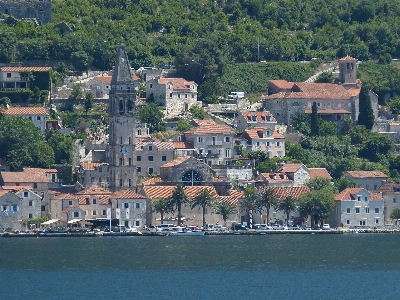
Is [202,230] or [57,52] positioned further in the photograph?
[57,52]

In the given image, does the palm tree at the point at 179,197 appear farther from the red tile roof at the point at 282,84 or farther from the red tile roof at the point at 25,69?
the red tile roof at the point at 282,84

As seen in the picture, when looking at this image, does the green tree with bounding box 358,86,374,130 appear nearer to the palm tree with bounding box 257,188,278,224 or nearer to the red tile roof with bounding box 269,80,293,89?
the red tile roof with bounding box 269,80,293,89

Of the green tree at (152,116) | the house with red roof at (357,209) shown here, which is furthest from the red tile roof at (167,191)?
the green tree at (152,116)

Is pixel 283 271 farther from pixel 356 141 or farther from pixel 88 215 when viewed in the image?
pixel 356 141

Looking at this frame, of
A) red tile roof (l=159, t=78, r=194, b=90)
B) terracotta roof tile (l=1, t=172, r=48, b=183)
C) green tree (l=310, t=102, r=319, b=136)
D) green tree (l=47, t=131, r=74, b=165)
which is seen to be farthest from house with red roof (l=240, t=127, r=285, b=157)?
terracotta roof tile (l=1, t=172, r=48, b=183)

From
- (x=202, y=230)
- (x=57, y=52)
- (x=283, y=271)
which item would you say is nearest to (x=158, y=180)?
(x=202, y=230)

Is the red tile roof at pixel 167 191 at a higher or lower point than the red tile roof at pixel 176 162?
lower

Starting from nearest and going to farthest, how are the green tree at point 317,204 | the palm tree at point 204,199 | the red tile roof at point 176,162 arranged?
the palm tree at point 204,199 < the green tree at point 317,204 < the red tile roof at point 176,162
